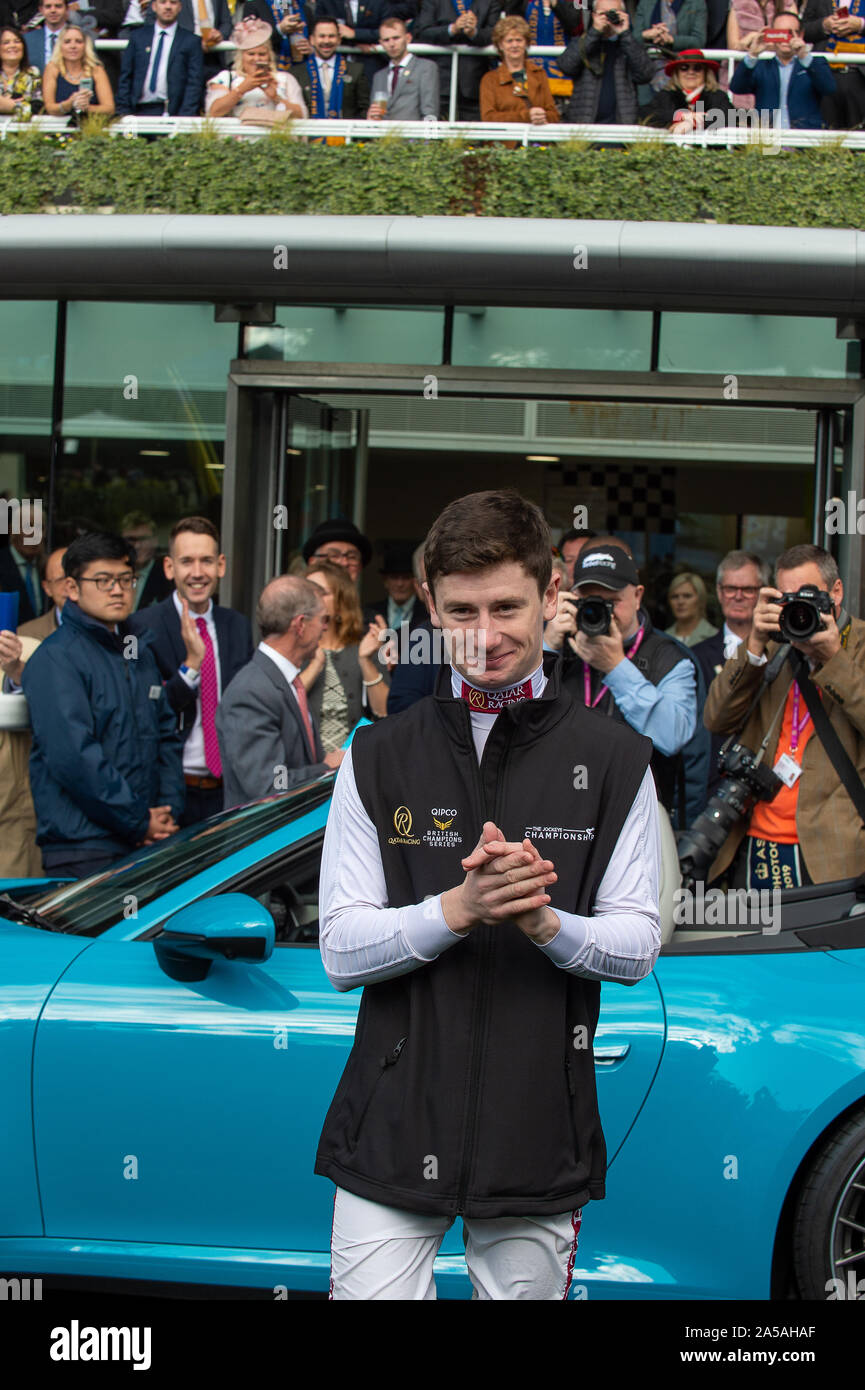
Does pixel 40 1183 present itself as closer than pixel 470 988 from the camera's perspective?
No

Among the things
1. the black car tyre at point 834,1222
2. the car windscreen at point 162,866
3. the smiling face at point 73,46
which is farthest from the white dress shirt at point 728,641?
the smiling face at point 73,46

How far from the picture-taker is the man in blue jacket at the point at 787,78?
10.7 meters

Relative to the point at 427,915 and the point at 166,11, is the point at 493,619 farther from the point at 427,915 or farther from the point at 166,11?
the point at 166,11

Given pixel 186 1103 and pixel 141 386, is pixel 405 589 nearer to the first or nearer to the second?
pixel 141 386

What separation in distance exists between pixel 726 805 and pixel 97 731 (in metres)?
2.17

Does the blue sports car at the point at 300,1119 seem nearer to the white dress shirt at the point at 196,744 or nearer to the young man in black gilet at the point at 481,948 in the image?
the young man in black gilet at the point at 481,948

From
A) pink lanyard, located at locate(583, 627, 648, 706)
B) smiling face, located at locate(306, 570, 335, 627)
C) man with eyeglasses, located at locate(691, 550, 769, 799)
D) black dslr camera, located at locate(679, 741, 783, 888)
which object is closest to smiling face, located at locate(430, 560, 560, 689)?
black dslr camera, located at locate(679, 741, 783, 888)

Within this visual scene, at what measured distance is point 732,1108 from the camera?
296 centimetres

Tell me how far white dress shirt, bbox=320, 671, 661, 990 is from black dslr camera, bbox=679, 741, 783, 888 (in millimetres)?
1971

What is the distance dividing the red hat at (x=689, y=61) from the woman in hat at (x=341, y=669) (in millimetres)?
6297

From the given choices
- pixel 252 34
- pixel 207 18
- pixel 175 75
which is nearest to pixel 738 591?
pixel 252 34
